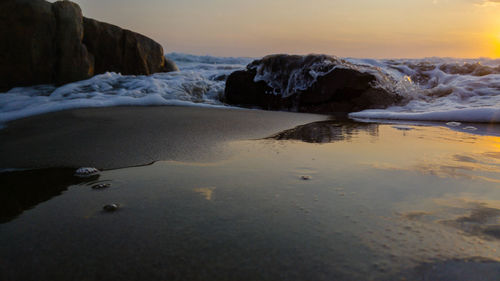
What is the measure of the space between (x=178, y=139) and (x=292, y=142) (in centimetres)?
91

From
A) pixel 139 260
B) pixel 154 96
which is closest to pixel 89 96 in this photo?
pixel 154 96

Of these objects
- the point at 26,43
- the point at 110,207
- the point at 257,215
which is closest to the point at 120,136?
the point at 110,207

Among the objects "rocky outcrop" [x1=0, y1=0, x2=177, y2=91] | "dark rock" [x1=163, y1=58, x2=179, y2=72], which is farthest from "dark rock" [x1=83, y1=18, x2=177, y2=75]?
"dark rock" [x1=163, y1=58, x2=179, y2=72]

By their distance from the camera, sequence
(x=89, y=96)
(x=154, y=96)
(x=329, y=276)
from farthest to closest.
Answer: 1. (x=89, y=96)
2. (x=154, y=96)
3. (x=329, y=276)

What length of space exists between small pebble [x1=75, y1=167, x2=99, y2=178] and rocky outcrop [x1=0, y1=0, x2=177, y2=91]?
216 inches

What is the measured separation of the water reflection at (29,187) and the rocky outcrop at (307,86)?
4.62 metres

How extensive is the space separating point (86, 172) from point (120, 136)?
982mm

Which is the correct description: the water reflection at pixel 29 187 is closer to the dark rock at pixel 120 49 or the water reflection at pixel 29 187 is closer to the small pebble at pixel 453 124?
the small pebble at pixel 453 124

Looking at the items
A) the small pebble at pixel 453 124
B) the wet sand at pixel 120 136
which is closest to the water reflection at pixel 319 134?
the wet sand at pixel 120 136

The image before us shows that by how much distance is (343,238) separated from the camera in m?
0.99

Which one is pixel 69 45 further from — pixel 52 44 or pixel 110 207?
pixel 110 207

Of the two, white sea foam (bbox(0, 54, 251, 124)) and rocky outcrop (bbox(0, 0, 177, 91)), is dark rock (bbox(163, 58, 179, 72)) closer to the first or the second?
white sea foam (bbox(0, 54, 251, 124))

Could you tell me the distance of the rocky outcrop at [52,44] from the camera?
5828 millimetres

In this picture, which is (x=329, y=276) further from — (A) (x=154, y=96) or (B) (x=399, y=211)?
(A) (x=154, y=96)
